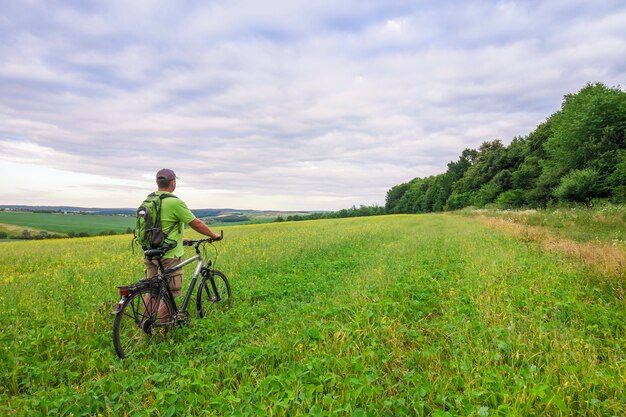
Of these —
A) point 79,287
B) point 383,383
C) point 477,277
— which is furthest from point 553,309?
point 79,287

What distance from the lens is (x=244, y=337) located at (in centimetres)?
492

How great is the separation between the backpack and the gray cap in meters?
0.35

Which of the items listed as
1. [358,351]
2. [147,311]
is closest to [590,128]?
[358,351]

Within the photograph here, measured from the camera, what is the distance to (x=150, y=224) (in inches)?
189

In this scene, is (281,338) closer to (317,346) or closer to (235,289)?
(317,346)

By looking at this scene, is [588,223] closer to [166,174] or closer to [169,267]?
[169,267]

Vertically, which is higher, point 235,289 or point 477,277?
point 477,277

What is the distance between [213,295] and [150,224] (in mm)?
2593

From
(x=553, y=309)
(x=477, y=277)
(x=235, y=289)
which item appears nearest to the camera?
(x=553, y=309)

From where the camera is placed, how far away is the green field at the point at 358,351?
2.93 m

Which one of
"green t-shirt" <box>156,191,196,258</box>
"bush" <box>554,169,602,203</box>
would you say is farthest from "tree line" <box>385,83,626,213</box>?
"green t-shirt" <box>156,191,196,258</box>

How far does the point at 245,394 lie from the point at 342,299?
3.23 metres

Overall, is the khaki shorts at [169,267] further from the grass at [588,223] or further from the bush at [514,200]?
the bush at [514,200]

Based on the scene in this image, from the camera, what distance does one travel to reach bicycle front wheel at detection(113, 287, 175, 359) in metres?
4.57
